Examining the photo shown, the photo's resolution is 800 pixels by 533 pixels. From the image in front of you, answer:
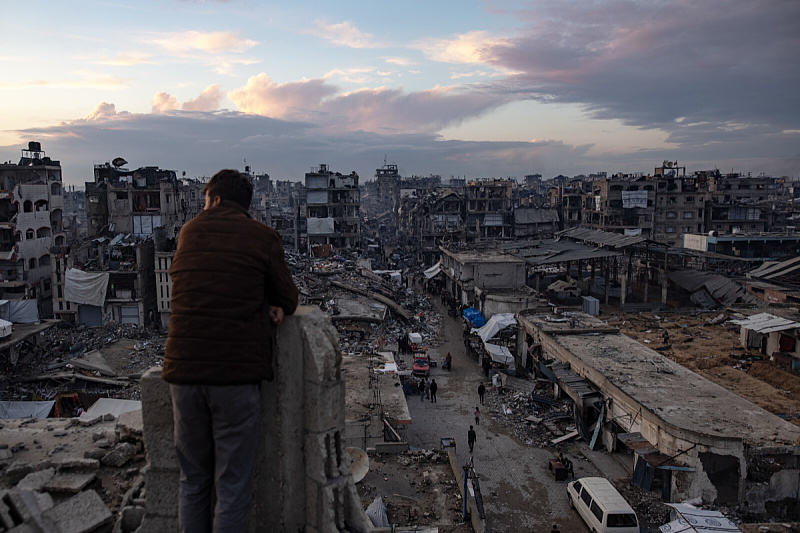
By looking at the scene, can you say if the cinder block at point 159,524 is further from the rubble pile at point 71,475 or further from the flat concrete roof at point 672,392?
the flat concrete roof at point 672,392

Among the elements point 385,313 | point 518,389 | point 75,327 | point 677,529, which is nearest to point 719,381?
point 518,389

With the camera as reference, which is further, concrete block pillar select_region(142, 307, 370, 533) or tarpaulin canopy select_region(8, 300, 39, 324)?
tarpaulin canopy select_region(8, 300, 39, 324)

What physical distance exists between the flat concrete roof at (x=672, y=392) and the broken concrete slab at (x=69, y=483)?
1180cm

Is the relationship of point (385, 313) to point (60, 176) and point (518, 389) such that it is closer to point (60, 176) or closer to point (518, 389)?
point (518, 389)

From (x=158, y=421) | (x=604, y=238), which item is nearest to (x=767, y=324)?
(x=604, y=238)

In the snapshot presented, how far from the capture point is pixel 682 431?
12.4 metres

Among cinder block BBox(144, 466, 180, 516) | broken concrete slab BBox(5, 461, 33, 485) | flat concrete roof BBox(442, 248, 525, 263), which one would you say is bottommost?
flat concrete roof BBox(442, 248, 525, 263)

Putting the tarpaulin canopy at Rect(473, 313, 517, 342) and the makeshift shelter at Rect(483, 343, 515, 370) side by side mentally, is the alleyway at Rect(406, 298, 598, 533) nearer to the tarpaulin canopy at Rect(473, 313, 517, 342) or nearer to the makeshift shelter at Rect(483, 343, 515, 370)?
the makeshift shelter at Rect(483, 343, 515, 370)

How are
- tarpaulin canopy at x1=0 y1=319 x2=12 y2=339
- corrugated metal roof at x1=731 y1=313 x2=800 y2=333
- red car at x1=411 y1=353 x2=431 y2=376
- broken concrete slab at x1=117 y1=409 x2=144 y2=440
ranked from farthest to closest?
red car at x1=411 y1=353 x2=431 y2=376, tarpaulin canopy at x1=0 y1=319 x2=12 y2=339, corrugated metal roof at x1=731 y1=313 x2=800 y2=333, broken concrete slab at x1=117 y1=409 x2=144 y2=440

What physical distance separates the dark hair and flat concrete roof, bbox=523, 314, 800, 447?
11.9m

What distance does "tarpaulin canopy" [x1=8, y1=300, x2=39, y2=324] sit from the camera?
80.6 ft

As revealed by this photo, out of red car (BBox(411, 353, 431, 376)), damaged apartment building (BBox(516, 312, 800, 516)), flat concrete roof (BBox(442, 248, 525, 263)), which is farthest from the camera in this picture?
flat concrete roof (BBox(442, 248, 525, 263))

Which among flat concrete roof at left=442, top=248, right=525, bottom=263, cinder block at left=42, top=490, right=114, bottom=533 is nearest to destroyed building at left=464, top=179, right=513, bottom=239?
flat concrete roof at left=442, top=248, right=525, bottom=263

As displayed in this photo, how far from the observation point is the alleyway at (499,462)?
12.4 m
